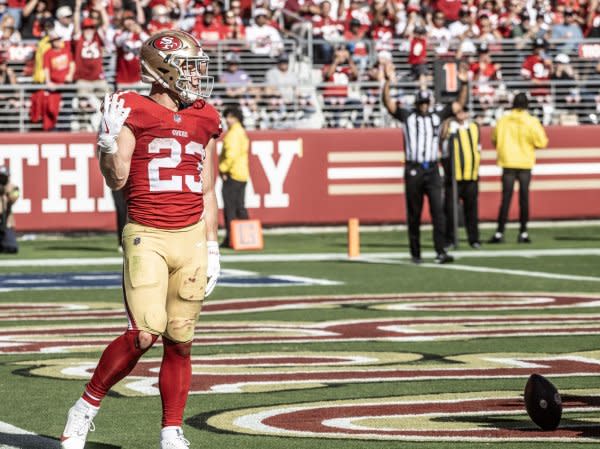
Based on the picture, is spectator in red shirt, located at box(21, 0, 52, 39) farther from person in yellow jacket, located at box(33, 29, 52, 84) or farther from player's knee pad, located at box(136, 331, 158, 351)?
player's knee pad, located at box(136, 331, 158, 351)

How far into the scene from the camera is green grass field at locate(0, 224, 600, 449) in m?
7.29

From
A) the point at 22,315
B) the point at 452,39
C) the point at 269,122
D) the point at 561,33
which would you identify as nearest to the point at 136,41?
the point at 269,122

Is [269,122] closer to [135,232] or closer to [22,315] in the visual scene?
[22,315]

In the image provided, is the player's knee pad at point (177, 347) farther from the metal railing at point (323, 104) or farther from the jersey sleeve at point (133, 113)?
the metal railing at point (323, 104)

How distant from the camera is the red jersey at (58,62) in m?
24.4

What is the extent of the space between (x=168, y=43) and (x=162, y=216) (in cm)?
77

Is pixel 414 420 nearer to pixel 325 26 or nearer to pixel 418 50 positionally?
pixel 418 50

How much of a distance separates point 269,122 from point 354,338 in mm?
14570

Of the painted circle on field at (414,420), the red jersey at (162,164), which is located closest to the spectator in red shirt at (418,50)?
the painted circle on field at (414,420)

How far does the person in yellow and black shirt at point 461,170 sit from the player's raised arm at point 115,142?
14092 mm

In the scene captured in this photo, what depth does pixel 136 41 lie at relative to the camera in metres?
24.5

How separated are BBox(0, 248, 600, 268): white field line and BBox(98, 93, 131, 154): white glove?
12539mm

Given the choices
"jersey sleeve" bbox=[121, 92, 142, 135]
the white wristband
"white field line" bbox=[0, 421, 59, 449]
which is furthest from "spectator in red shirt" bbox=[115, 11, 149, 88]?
the white wristband

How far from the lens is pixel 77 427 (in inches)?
259
